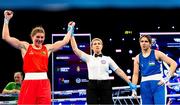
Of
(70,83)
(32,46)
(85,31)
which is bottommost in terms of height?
(70,83)

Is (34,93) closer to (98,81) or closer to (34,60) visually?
(34,60)

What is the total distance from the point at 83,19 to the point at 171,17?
1.93 m

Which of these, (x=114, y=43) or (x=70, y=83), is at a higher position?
(x=114, y=43)

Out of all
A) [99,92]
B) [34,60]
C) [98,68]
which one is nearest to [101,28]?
[98,68]

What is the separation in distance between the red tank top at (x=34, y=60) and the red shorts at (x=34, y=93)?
0.13 metres

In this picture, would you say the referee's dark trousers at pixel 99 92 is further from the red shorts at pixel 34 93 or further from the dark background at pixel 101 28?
the dark background at pixel 101 28

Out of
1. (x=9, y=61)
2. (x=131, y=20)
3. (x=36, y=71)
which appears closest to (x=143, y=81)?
(x=36, y=71)

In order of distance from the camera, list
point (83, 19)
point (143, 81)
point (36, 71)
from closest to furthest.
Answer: point (36, 71)
point (143, 81)
point (83, 19)

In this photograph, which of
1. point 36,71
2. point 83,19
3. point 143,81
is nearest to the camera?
point 36,71

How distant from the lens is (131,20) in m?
7.21

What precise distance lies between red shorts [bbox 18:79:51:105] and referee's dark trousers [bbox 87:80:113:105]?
2.29 ft

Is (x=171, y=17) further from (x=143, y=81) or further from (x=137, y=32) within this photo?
(x=143, y=81)

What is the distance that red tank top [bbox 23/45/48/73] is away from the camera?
3.29 m

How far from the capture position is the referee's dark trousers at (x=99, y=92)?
384cm
